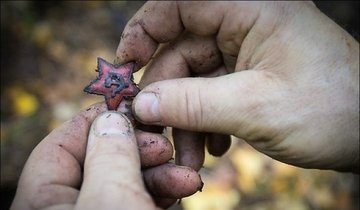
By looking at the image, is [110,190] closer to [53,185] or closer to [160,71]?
[53,185]

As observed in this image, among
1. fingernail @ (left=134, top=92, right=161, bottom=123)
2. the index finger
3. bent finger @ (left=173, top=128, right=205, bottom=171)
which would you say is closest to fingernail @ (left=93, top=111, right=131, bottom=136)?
fingernail @ (left=134, top=92, right=161, bottom=123)

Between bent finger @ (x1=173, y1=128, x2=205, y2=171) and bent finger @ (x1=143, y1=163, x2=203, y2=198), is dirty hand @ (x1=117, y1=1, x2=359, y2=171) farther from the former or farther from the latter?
bent finger @ (x1=173, y1=128, x2=205, y2=171)

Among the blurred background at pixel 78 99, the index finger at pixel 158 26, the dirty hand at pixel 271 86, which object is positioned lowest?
the blurred background at pixel 78 99

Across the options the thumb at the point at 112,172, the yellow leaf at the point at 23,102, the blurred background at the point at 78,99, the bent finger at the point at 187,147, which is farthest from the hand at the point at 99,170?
the yellow leaf at the point at 23,102

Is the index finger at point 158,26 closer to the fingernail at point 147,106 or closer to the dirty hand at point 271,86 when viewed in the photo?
the dirty hand at point 271,86

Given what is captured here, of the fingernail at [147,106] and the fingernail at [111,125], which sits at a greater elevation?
the fingernail at [111,125]
